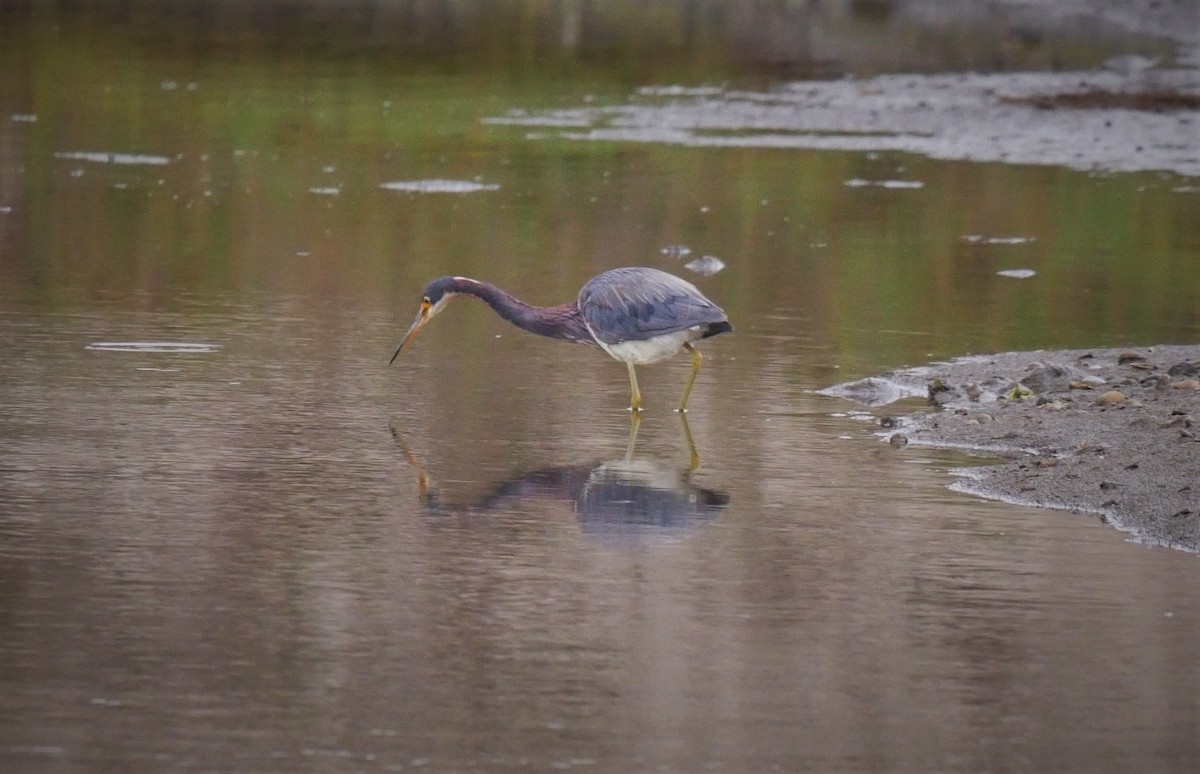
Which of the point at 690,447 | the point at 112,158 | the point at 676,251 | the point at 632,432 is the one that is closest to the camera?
the point at 690,447

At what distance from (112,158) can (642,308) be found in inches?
457

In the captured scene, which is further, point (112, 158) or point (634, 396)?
point (112, 158)

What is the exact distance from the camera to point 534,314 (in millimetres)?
11461

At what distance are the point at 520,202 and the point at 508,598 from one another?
11.9 meters

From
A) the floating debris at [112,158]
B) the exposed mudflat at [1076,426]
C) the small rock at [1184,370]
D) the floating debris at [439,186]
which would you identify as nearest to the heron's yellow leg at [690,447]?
the exposed mudflat at [1076,426]

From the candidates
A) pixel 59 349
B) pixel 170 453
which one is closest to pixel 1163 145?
pixel 59 349

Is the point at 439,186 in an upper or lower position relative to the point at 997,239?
upper

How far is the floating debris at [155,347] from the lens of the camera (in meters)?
12.2

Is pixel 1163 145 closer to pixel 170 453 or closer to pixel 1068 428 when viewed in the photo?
pixel 1068 428

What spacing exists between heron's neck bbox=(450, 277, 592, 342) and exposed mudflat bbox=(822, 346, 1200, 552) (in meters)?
1.29

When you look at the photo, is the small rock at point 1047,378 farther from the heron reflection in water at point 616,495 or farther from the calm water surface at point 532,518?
the heron reflection in water at point 616,495

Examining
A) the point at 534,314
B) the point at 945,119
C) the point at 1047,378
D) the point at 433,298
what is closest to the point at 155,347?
the point at 433,298

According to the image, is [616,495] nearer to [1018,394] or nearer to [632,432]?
[632,432]

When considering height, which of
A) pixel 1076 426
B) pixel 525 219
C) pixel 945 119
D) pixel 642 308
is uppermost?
pixel 945 119
